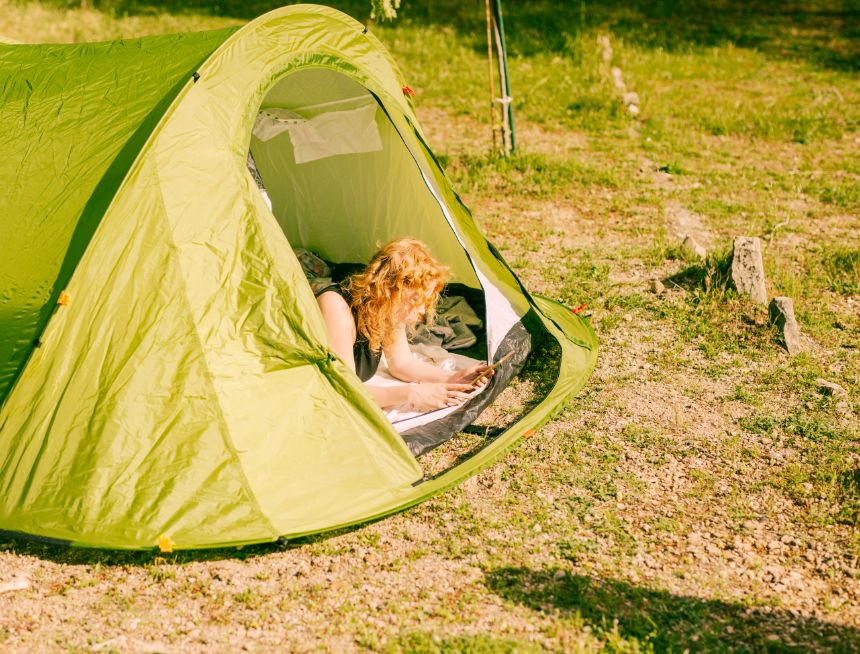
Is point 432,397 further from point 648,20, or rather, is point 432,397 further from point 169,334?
point 648,20

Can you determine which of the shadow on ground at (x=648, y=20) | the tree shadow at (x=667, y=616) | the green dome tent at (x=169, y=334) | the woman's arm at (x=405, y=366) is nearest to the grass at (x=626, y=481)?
the tree shadow at (x=667, y=616)

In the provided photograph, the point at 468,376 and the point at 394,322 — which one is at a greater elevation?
the point at 394,322

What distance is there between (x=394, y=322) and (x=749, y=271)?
2424 mm

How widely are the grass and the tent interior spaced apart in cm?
88

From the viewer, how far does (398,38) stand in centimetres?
1220

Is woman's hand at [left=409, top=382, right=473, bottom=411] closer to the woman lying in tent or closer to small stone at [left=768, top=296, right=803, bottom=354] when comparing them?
the woman lying in tent

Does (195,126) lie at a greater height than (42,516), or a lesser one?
greater

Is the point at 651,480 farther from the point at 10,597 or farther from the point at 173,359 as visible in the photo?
the point at 10,597

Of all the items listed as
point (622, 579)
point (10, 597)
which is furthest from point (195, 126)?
point (622, 579)

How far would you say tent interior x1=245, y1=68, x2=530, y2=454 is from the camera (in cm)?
526

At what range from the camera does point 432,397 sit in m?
4.38

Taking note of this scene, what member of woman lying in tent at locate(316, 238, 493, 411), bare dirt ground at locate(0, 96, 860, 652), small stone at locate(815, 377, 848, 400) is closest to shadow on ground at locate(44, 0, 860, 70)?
small stone at locate(815, 377, 848, 400)

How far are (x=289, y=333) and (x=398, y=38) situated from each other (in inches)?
370

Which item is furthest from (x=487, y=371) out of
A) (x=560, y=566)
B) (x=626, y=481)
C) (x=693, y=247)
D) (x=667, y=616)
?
(x=693, y=247)
